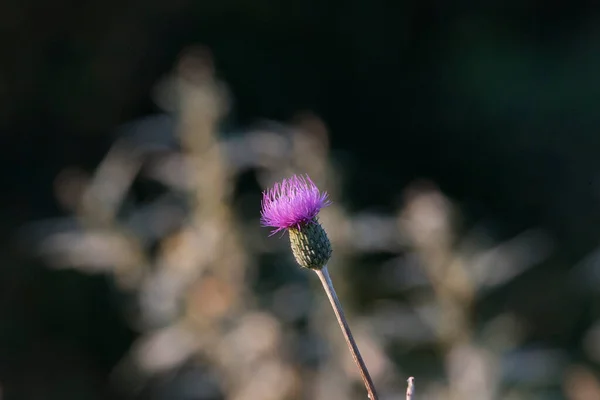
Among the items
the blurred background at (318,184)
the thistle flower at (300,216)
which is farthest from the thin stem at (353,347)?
the blurred background at (318,184)

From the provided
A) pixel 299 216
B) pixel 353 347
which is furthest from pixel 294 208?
pixel 353 347

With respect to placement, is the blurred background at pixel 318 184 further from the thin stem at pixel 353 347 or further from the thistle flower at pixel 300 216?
the thin stem at pixel 353 347

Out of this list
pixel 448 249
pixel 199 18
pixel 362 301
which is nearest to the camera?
pixel 448 249

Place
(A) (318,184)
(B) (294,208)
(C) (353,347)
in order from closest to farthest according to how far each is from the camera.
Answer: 1. (C) (353,347)
2. (B) (294,208)
3. (A) (318,184)

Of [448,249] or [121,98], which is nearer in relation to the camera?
[448,249]

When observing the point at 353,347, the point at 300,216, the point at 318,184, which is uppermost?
the point at 318,184

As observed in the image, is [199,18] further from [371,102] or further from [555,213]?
[555,213]

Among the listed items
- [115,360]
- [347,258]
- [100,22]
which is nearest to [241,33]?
[100,22]

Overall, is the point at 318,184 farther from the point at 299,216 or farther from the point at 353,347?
the point at 353,347
